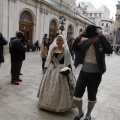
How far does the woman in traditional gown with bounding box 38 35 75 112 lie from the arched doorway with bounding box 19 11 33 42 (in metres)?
15.6

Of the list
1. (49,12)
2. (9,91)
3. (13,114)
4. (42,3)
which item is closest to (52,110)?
(13,114)

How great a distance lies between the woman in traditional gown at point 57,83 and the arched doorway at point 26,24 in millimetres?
15568

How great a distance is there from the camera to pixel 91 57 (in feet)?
11.0

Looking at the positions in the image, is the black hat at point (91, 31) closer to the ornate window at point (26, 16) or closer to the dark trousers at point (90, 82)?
the dark trousers at point (90, 82)

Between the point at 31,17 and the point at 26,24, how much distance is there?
1173 millimetres

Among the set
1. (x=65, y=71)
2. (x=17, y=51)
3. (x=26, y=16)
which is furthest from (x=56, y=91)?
(x=26, y=16)

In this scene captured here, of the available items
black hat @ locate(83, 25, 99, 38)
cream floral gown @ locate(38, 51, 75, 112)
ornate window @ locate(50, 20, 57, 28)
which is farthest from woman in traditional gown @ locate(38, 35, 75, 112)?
ornate window @ locate(50, 20, 57, 28)

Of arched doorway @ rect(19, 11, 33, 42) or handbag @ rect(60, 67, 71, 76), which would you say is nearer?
handbag @ rect(60, 67, 71, 76)

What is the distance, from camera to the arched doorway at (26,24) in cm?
1924

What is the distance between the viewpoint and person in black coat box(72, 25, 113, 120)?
324cm

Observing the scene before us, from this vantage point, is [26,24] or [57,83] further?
[26,24]

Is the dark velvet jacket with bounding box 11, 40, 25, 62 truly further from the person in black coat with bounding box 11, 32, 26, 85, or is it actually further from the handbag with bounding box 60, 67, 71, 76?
the handbag with bounding box 60, 67, 71, 76

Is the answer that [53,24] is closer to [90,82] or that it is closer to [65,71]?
[65,71]

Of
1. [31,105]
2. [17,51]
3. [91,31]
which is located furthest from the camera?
[17,51]
